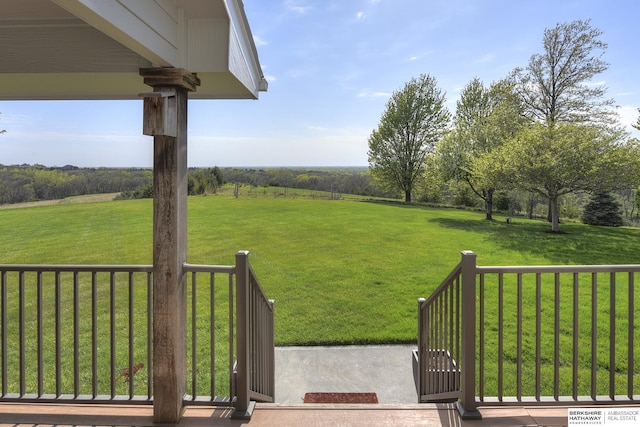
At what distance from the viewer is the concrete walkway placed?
376cm

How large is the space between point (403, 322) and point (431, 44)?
11.2 metres

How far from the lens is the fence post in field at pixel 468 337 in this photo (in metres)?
2.21

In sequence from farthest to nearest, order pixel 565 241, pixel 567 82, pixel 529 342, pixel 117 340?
pixel 567 82
pixel 565 241
pixel 117 340
pixel 529 342

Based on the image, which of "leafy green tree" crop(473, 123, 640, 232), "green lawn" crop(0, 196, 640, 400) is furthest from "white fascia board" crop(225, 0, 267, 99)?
"leafy green tree" crop(473, 123, 640, 232)

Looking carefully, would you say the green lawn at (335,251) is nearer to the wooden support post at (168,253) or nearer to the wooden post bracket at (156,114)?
the wooden support post at (168,253)

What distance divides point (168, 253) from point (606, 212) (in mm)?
24332

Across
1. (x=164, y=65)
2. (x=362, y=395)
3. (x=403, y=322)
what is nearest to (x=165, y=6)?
(x=164, y=65)

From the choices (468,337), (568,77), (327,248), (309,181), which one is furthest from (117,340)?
(309,181)

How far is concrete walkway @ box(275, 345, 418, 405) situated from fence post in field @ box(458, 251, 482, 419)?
1.43 metres

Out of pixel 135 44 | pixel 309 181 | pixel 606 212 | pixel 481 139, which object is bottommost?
pixel 606 212

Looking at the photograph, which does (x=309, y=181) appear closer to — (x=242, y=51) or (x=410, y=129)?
(x=410, y=129)

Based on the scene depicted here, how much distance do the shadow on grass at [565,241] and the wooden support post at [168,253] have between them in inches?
423

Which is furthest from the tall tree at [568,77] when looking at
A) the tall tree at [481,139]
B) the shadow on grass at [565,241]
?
the shadow on grass at [565,241]

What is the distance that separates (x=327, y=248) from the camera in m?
11.6
